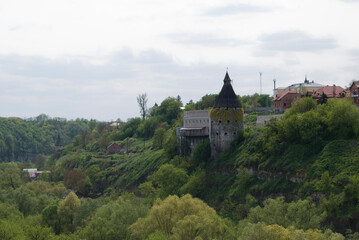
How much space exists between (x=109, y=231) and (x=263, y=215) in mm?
16008

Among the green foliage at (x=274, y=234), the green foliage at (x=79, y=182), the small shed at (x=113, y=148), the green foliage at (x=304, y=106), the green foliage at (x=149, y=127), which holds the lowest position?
the green foliage at (x=79, y=182)

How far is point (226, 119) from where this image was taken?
8700 cm

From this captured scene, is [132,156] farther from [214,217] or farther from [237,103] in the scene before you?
[214,217]

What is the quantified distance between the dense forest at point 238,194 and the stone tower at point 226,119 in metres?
1.55

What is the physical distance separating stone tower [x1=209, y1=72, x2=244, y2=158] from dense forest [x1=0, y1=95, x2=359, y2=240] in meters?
1.55

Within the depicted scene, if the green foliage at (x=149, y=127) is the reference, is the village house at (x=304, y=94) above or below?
above

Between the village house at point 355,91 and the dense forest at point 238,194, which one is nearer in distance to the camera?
the dense forest at point 238,194

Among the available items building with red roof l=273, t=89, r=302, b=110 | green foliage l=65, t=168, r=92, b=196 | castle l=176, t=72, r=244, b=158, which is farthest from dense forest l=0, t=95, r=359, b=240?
building with red roof l=273, t=89, r=302, b=110

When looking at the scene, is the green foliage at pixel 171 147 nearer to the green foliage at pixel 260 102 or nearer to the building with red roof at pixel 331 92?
the building with red roof at pixel 331 92

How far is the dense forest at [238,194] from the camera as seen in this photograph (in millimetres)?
56344

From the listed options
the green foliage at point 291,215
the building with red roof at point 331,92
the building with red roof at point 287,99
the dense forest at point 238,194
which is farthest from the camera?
the building with red roof at point 287,99

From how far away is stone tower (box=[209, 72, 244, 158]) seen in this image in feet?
285

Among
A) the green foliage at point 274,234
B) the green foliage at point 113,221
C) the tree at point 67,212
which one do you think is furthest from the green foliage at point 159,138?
the green foliage at point 274,234

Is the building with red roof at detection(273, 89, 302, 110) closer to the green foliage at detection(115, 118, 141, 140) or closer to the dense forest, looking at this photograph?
the dense forest
